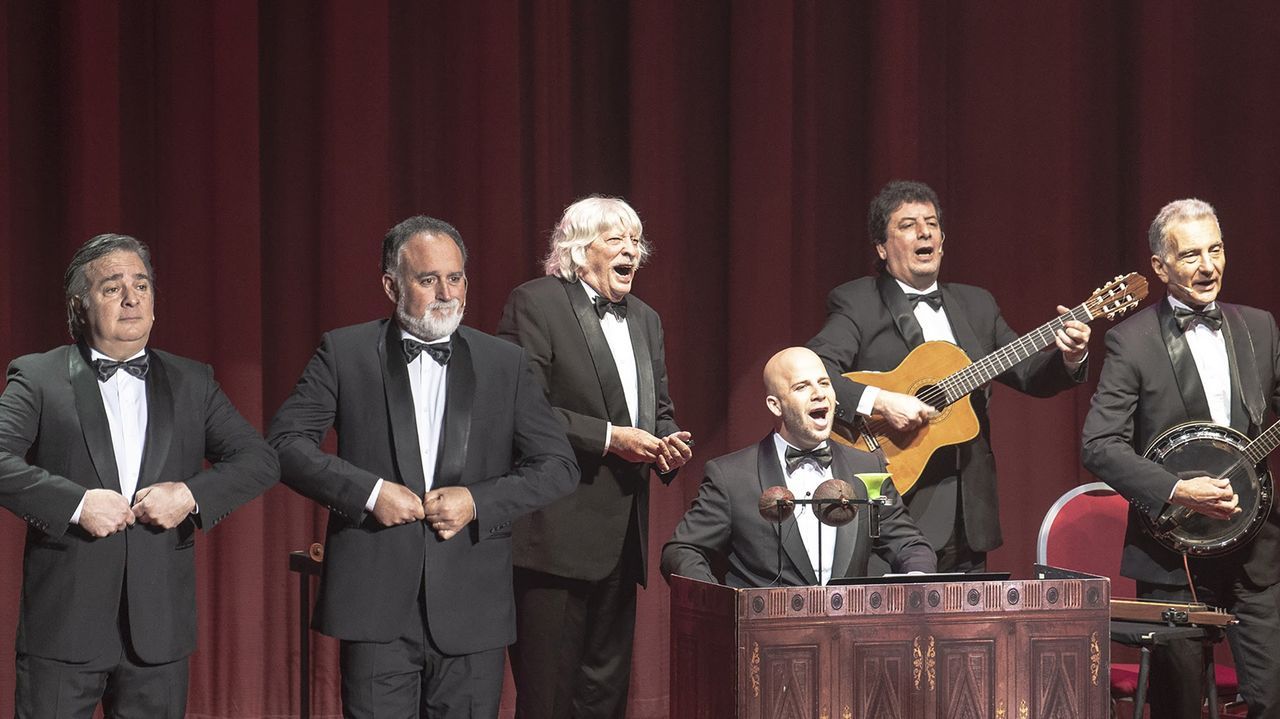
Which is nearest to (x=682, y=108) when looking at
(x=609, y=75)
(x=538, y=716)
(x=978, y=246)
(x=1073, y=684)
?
(x=609, y=75)

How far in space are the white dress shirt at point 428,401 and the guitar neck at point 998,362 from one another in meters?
2.02

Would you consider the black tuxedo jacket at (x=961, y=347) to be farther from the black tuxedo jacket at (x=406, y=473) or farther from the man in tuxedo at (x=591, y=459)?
the black tuxedo jacket at (x=406, y=473)

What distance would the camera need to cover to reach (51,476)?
3.67 metres

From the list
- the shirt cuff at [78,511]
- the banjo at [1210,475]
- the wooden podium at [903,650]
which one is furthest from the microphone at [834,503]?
the shirt cuff at [78,511]

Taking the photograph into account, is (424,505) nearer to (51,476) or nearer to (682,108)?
(51,476)

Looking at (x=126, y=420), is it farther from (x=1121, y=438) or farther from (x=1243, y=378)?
(x=1243, y=378)

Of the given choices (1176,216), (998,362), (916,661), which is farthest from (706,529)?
(1176,216)

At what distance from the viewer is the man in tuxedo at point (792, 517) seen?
4.45 m

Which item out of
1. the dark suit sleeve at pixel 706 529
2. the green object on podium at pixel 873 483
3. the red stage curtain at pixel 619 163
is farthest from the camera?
the red stage curtain at pixel 619 163

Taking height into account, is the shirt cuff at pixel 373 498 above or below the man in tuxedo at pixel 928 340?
below

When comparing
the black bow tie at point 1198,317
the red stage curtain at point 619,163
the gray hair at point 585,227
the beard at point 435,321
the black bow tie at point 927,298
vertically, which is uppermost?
the red stage curtain at point 619,163

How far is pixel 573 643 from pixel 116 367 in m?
1.78

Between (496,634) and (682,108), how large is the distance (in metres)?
3.37

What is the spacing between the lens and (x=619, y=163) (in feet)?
22.0
